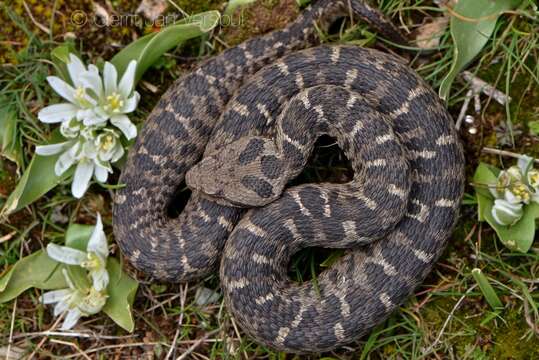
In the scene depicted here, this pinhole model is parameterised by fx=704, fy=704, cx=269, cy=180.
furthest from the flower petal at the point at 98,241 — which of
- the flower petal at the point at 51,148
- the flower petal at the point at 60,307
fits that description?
the flower petal at the point at 51,148

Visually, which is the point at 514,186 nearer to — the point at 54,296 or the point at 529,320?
the point at 529,320

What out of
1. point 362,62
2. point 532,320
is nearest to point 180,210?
point 362,62

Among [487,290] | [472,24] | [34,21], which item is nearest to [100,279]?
[34,21]

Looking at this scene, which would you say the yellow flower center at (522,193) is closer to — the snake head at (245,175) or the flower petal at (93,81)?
the snake head at (245,175)

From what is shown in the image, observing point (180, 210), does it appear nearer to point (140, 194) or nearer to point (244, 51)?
point (140, 194)

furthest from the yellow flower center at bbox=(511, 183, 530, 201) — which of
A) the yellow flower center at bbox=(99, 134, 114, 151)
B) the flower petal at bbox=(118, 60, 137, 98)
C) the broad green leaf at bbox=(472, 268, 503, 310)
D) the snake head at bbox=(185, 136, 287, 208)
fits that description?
the yellow flower center at bbox=(99, 134, 114, 151)
